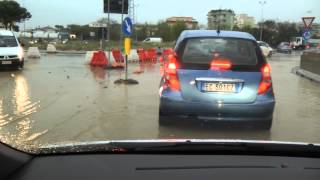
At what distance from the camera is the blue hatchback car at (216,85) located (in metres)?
8.55

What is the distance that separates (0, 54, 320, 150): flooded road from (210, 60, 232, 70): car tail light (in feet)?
3.29

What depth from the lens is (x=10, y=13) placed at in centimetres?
8306

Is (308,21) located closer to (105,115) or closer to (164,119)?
(105,115)

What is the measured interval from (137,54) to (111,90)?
19.1 meters

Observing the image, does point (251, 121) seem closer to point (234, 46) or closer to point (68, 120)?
point (234, 46)

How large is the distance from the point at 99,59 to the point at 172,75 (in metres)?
19.1

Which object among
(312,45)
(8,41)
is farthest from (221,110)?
(312,45)

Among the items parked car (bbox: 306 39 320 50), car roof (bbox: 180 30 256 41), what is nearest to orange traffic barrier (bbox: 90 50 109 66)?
parked car (bbox: 306 39 320 50)

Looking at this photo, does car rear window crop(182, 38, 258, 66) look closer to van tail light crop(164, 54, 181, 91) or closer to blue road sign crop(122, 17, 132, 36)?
van tail light crop(164, 54, 181, 91)

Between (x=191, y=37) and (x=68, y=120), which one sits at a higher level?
(x=191, y=37)

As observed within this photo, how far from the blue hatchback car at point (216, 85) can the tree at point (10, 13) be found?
73.7 m

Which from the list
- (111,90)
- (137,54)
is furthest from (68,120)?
(137,54)

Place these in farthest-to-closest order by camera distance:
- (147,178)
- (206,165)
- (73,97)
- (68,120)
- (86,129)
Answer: (73,97) → (68,120) → (86,129) → (206,165) → (147,178)

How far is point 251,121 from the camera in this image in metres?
8.67
